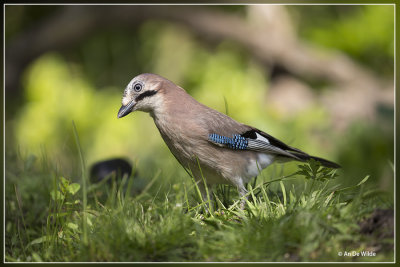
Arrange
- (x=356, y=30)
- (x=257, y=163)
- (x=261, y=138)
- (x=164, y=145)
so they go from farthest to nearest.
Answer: (x=356, y=30) → (x=164, y=145) → (x=261, y=138) → (x=257, y=163)

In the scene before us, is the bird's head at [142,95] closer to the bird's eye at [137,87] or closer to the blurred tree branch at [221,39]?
the bird's eye at [137,87]

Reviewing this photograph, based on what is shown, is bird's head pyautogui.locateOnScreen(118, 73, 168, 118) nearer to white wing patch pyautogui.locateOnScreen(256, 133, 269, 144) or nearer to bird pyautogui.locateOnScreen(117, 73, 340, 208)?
bird pyautogui.locateOnScreen(117, 73, 340, 208)

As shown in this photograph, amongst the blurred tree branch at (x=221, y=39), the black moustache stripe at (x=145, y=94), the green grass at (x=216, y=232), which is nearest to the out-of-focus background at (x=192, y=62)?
the blurred tree branch at (x=221, y=39)

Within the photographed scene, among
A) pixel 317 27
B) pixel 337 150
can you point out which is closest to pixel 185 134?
pixel 337 150

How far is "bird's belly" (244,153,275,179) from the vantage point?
13.7ft

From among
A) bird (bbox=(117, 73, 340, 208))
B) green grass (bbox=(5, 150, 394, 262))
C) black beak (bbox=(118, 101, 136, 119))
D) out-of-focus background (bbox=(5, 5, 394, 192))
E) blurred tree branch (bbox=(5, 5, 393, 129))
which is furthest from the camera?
blurred tree branch (bbox=(5, 5, 393, 129))

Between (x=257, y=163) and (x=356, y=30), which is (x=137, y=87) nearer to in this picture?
(x=257, y=163)

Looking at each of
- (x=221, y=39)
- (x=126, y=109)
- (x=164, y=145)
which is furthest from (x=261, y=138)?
(x=221, y=39)

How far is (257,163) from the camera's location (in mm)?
4117

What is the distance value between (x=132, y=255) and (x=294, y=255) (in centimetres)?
93

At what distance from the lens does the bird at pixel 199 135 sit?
13.0 feet

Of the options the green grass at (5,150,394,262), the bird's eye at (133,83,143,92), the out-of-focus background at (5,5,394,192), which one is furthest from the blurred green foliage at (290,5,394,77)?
the bird's eye at (133,83,143,92)

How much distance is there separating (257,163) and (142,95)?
1.04 meters

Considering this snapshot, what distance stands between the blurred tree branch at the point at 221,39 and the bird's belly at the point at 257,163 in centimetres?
601
